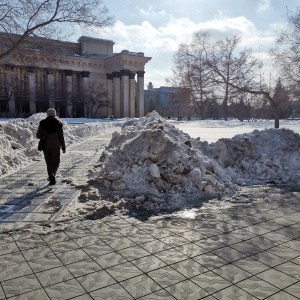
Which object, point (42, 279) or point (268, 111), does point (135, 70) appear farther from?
point (42, 279)

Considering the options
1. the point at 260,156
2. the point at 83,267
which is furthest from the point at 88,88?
the point at 83,267

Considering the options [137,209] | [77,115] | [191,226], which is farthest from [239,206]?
[77,115]

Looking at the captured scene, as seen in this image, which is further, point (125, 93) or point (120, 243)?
point (125, 93)

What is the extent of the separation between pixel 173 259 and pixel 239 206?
238 cm

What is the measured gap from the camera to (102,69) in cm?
6519

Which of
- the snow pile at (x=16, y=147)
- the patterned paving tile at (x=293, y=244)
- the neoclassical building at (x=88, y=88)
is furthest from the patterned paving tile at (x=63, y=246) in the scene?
the neoclassical building at (x=88, y=88)

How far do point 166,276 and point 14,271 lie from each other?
150 centimetres

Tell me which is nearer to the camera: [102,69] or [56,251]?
[56,251]

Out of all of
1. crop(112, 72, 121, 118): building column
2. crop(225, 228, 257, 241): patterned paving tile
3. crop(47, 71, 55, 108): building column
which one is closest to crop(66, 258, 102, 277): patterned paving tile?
crop(225, 228, 257, 241): patterned paving tile

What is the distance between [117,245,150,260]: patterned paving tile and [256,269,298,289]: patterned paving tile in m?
1.22

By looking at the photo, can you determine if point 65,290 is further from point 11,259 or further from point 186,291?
point 186,291

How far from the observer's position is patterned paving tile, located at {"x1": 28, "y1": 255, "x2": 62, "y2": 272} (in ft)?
10.4

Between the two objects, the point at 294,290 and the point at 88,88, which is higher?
the point at 88,88

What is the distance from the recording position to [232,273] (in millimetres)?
3098
